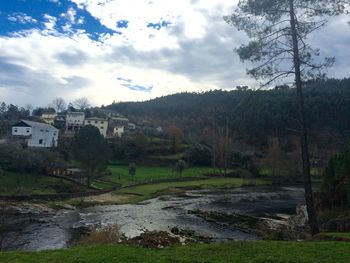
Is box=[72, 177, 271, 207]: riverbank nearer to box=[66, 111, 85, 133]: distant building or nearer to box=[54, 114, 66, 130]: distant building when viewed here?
box=[66, 111, 85, 133]: distant building

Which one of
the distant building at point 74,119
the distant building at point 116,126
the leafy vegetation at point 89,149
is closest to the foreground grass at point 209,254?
the leafy vegetation at point 89,149

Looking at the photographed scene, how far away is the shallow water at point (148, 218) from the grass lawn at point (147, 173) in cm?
1507

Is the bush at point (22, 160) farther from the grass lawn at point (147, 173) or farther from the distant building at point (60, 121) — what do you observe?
the distant building at point (60, 121)

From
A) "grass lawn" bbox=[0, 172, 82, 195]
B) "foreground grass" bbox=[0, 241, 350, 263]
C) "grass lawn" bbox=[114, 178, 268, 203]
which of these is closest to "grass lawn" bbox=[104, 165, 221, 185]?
"grass lawn" bbox=[114, 178, 268, 203]

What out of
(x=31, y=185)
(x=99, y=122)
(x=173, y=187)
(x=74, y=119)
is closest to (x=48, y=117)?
(x=74, y=119)

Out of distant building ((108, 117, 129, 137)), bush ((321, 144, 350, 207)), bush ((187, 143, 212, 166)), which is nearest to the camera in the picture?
bush ((321, 144, 350, 207))

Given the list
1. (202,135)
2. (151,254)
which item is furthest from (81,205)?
(202,135)

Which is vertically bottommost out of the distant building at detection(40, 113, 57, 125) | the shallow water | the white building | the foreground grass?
the shallow water

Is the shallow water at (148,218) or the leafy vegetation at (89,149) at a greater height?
the leafy vegetation at (89,149)

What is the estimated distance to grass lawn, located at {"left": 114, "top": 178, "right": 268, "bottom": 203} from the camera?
61078 millimetres

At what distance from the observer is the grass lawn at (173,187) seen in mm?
61078

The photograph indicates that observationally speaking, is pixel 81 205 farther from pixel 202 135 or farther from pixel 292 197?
pixel 202 135

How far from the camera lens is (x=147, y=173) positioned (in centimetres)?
8644

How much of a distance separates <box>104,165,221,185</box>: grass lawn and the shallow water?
15.1 m
